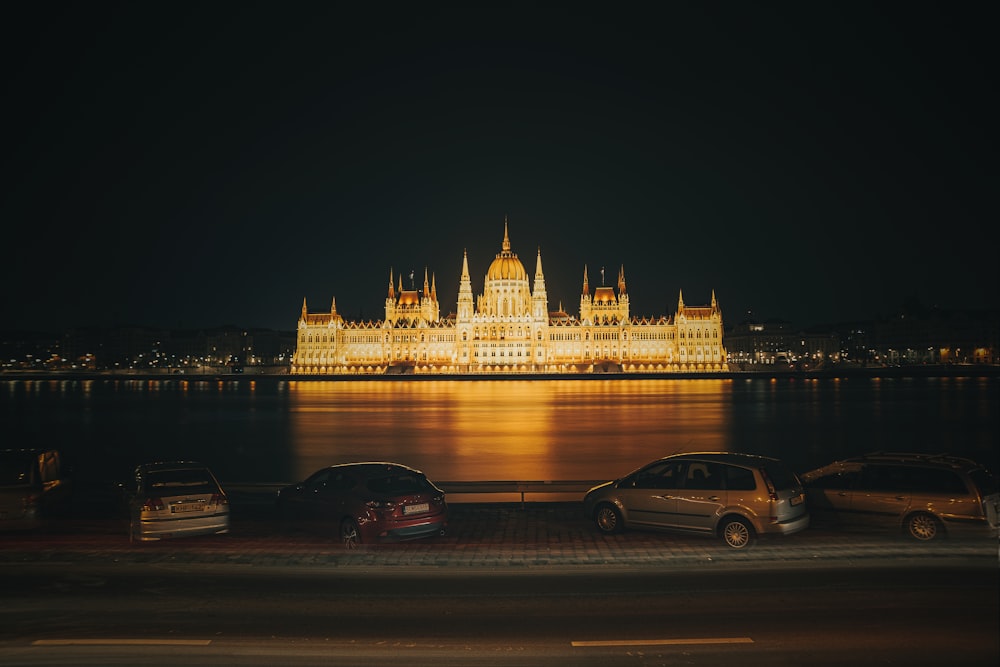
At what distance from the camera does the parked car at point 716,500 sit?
1151 cm

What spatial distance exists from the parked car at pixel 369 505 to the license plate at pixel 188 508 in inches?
57.9

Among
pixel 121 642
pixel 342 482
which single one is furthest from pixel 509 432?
pixel 121 642

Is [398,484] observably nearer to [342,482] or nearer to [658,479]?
[342,482]

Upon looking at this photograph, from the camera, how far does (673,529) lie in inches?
481

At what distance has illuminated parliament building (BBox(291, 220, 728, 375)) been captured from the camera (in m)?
175

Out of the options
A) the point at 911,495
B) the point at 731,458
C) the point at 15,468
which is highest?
the point at 731,458

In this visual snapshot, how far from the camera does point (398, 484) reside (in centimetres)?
1266

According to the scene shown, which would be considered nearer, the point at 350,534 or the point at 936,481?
the point at 936,481

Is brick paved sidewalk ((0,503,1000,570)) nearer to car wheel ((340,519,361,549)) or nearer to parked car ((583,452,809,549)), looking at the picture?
car wheel ((340,519,361,549))

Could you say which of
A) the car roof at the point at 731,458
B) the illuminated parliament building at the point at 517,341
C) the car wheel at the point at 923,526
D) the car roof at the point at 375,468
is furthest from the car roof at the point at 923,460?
the illuminated parliament building at the point at 517,341

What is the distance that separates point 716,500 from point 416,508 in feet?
15.2

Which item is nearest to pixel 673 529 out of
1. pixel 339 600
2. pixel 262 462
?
pixel 339 600

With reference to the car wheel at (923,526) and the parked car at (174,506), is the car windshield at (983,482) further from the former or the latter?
the parked car at (174,506)

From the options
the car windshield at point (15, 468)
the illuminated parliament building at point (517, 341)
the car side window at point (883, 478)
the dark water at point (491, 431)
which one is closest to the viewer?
the car side window at point (883, 478)
